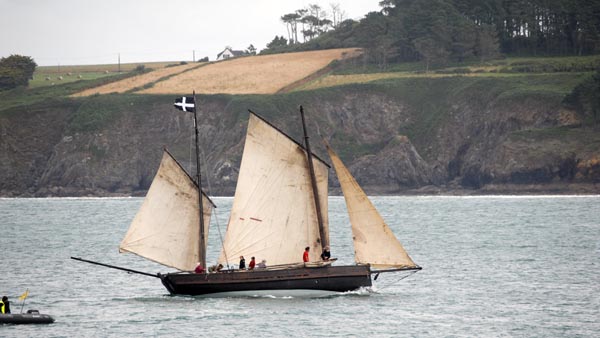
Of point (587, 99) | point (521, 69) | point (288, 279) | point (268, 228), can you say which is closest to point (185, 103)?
point (268, 228)

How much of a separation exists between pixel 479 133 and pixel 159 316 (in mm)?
129715

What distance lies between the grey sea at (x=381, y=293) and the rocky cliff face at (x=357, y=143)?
5135cm

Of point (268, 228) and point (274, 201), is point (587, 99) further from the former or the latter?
point (268, 228)

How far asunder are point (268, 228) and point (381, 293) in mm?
7418

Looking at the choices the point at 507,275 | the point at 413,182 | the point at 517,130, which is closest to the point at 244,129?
the point at 413,182

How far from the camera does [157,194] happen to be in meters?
58.2

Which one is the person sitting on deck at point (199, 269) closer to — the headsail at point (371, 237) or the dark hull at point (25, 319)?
the headsail at point (371, 237)

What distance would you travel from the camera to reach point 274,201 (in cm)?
5769

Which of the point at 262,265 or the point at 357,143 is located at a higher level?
the point at 357,143

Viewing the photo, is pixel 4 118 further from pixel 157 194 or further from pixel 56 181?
pixel 157 194

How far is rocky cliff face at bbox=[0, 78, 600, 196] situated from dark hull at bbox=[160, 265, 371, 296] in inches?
4111

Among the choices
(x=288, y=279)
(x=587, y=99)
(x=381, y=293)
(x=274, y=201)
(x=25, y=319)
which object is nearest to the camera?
(x=25, y=319)

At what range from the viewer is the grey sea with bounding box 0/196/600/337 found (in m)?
49.5

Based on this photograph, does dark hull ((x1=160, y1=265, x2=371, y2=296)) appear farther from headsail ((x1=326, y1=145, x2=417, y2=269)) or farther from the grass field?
the grass field
